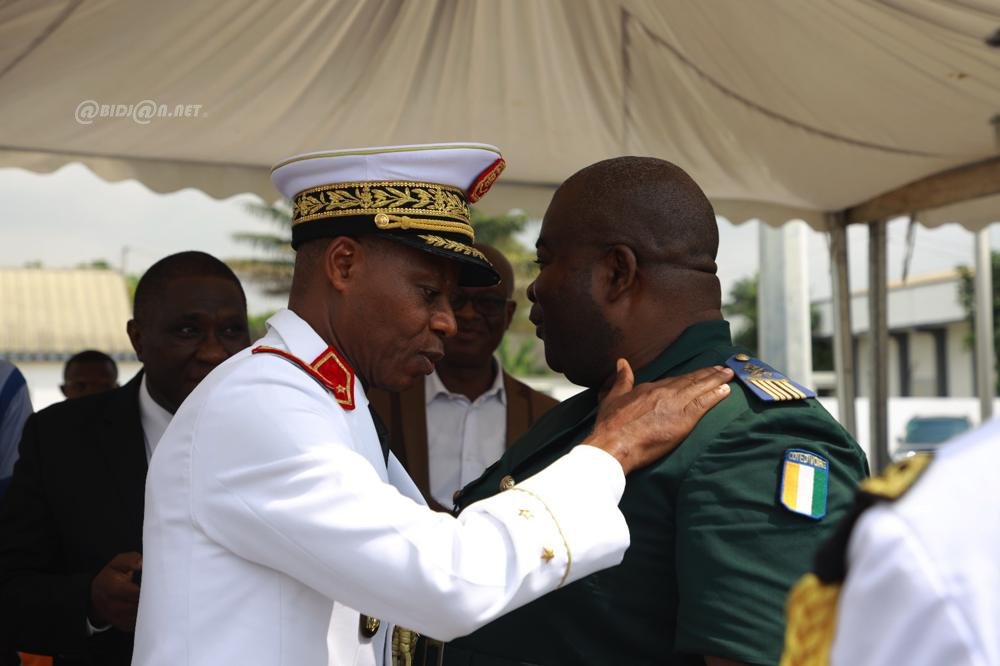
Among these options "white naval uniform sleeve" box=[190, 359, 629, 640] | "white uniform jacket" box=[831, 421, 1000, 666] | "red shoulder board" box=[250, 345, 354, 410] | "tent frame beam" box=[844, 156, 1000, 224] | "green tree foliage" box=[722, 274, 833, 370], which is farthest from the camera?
"green tree foliage" box=[722, 274, 833, 370]

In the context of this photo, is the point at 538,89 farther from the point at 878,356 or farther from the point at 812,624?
the point at 812,624

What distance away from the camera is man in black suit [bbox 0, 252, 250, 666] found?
2.89 m

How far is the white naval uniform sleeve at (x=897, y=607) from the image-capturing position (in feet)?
2.24

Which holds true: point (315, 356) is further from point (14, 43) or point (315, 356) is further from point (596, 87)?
point (596, 87)

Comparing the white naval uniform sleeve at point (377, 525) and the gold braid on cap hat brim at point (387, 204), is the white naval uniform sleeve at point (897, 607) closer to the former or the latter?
the white naval uniform sleeve at point (377, 525)

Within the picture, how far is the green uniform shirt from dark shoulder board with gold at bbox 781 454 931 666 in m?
0.99

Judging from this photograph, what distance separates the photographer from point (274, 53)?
434 cm

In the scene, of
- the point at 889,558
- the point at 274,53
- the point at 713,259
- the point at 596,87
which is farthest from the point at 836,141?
the point at 889,558

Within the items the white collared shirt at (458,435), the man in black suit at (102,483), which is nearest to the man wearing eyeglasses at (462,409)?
the white collared shirt at (458,435)

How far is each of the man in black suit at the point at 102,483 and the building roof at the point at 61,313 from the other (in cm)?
3890

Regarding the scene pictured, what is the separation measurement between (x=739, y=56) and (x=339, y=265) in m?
2.66

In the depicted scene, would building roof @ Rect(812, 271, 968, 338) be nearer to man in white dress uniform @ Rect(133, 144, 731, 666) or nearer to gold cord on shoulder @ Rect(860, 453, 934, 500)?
man in white dress uniform @ Rect(133, 144, 731, 666)

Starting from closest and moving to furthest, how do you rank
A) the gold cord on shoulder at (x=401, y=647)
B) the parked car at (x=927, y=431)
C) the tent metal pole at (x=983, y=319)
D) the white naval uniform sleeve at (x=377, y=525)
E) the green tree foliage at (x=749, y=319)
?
the white naval uniform sleeve at (x=377, y=525), the gold cord on shoulder at (x=401, y=647), the tent metal pole at (x=983, y=319), the parked car at (x=927, y=431), the green tree foliage at (x=749, y=319)

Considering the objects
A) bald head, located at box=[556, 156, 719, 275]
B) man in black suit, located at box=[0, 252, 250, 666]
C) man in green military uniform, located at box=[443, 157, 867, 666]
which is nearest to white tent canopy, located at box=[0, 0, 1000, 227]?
man in black suit, located at box=[0, 252, 250, 666]
